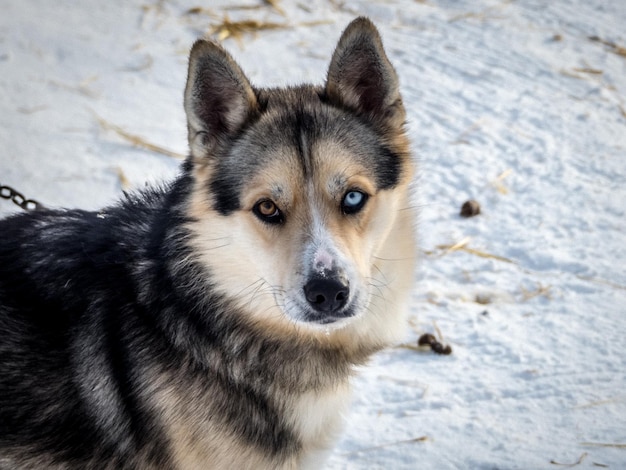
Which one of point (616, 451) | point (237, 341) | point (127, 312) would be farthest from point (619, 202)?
point (127, 312)

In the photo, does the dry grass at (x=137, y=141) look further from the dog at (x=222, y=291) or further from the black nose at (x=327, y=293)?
the black nose at (x=327, y=293)

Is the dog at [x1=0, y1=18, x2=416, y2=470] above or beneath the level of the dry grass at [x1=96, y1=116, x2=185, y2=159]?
beneath

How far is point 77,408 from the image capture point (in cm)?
276

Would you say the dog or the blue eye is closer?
the dog

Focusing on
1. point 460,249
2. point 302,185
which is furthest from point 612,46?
point 302,185

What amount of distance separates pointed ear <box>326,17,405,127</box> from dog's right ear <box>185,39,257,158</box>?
408 mm

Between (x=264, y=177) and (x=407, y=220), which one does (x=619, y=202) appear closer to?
(x=407, y=220)

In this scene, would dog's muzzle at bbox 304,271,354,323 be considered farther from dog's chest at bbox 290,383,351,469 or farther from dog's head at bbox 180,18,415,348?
dog's chest at bbox 290,383,351,469

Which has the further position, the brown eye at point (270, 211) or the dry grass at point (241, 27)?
the dry grass at point (241, 27)

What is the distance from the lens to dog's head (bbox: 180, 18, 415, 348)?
2.76m

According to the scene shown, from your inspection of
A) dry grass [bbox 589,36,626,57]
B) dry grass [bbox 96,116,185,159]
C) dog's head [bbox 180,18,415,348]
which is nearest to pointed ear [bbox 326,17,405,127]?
dog's head [bbox 180,18,415,348]

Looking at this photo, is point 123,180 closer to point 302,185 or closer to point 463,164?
point 463,164

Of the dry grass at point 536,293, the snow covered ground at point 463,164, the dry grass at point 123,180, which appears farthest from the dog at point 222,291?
the dry grass at point 123,180

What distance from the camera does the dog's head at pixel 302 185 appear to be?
2760mm
